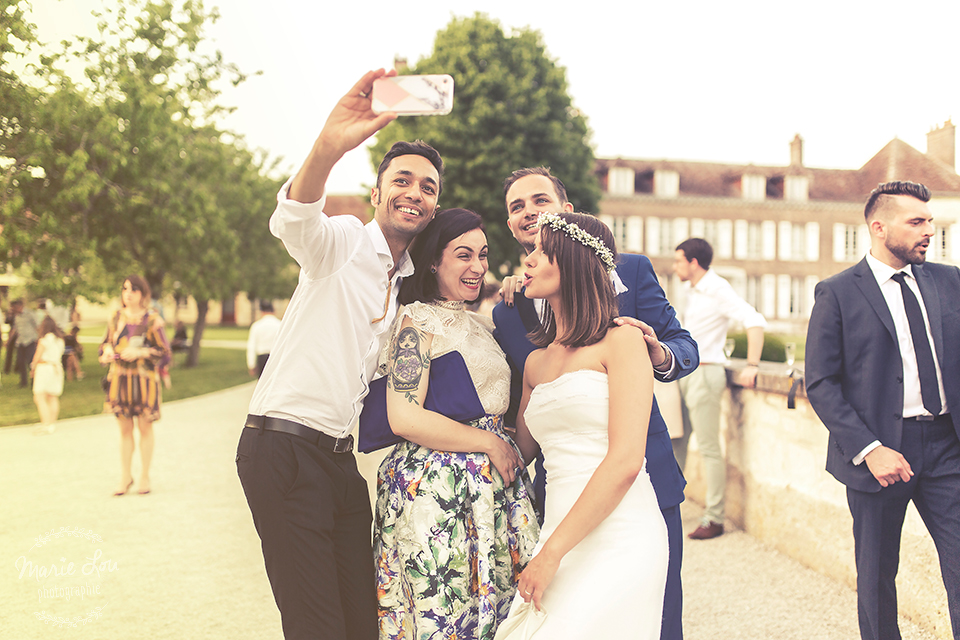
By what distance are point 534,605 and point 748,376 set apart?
4404mm

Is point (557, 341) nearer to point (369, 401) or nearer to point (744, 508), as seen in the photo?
point (369, 401)

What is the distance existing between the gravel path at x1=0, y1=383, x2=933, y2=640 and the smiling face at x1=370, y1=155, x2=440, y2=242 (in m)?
2.93

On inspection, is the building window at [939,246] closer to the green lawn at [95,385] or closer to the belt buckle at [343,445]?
the belt buckle at [343,445]

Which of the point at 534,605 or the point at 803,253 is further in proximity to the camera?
the point at 803,253

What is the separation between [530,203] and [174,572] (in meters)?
4.19

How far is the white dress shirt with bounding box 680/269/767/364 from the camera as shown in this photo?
21.0 feet

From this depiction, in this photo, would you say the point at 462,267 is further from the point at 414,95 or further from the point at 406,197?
the point at 414,95

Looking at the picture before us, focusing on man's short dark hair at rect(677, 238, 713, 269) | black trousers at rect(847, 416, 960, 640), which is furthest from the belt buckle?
man's short dark hair at rect(677, 238, 713, 269)

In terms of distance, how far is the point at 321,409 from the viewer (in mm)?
2637

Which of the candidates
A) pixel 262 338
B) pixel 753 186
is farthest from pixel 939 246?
pixel 753 186

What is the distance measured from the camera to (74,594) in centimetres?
480

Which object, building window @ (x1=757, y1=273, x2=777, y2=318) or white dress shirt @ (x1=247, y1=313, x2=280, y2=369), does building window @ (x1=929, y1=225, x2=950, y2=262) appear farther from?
building window @ (x1=757, y1=273, x2=777, y2=318)

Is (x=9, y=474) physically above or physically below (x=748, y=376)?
below

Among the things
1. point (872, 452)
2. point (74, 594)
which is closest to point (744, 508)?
point (872, 452)
